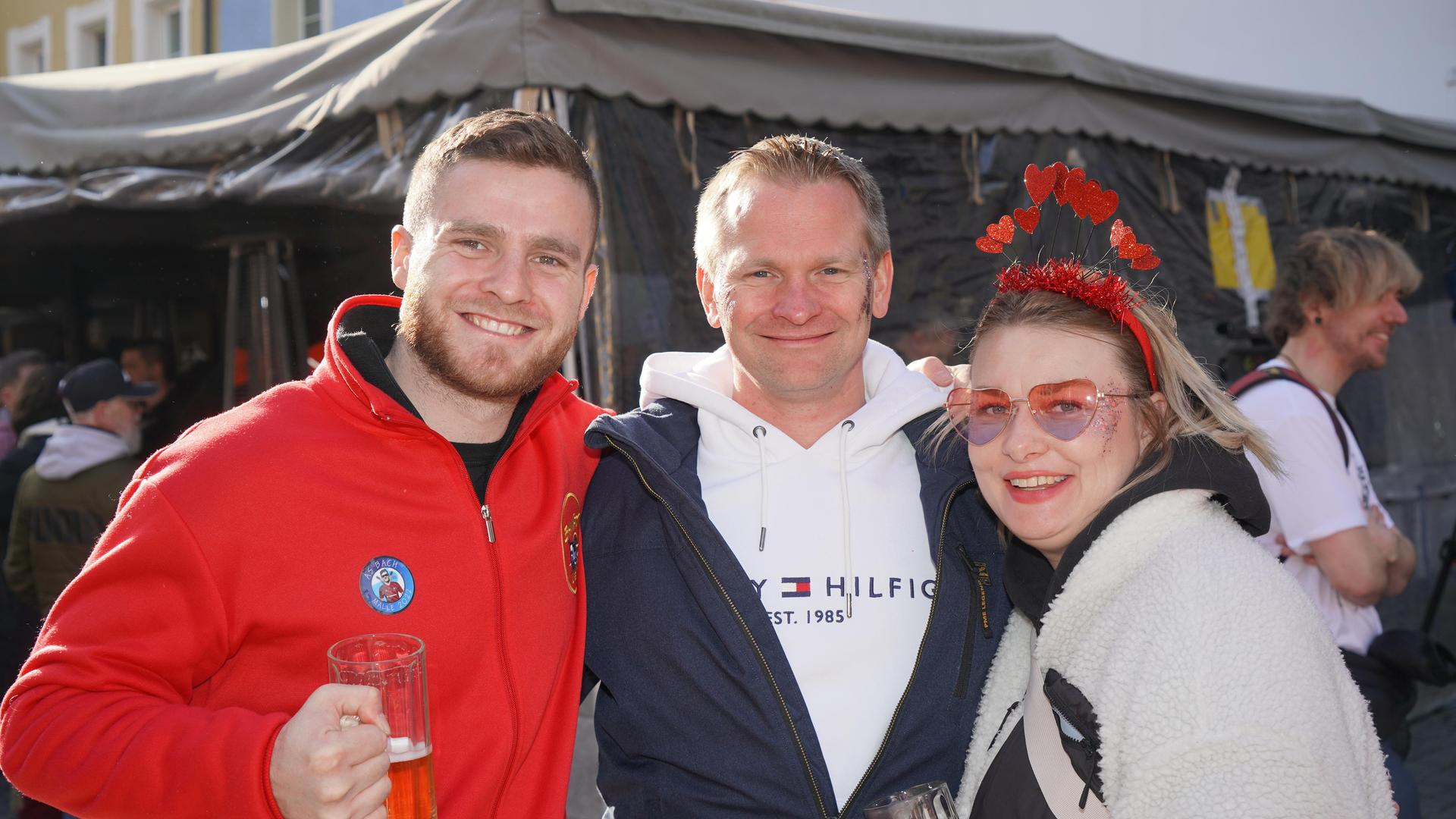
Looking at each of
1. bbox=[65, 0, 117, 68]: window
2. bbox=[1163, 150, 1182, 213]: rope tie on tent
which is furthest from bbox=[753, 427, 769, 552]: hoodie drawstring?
bbox=[65, 0, 117, 68]: window

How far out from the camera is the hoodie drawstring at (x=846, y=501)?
7.63ft

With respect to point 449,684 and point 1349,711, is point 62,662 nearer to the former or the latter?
point 449,684

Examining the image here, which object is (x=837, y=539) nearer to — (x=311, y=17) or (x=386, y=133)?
(x=386, y=133)

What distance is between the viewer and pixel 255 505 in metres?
1.83

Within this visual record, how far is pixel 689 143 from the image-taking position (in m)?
4.33

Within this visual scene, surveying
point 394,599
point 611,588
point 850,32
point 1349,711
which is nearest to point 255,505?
point 394,599

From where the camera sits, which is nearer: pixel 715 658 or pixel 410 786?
pixel 410 786

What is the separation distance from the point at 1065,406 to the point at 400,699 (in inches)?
50.7

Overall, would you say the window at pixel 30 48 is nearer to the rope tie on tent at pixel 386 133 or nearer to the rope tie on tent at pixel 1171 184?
the rope tie on tent at pixel 386 133

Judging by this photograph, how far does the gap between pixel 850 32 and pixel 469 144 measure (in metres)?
2.55

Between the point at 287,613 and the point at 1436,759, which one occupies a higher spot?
the point at 287,613

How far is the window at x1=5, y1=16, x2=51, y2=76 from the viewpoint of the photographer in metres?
14.8

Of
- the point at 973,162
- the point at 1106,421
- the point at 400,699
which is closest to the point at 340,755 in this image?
the point at 400,699

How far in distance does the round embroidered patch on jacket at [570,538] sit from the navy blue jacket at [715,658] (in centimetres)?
10
